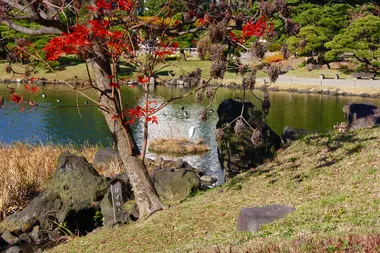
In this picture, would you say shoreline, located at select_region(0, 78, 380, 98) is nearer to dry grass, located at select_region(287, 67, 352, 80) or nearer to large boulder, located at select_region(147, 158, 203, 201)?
dry grass, located at select_region(287, 67, 352, 80)

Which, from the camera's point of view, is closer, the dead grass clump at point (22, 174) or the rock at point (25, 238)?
the rock at point (25, 238)

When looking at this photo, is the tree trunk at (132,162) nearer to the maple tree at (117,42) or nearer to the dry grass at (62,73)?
the maple tree at (117,42)

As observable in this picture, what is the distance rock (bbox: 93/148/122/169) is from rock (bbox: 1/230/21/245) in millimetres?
3932

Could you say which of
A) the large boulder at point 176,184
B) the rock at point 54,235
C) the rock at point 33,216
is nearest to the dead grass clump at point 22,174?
the rock at point 33,216

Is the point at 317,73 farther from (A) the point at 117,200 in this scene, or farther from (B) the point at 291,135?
(A) the point at 117,200

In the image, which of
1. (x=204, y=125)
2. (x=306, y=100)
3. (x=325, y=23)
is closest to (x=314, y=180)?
(x=204, y=125)

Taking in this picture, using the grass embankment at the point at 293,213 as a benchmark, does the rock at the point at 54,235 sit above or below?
below

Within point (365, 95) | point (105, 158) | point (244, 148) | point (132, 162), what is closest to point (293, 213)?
point (132, 162)

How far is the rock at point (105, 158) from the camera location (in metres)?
13.3

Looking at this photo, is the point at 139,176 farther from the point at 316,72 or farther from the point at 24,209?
the point at 316,72

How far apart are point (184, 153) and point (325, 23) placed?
27052 mm

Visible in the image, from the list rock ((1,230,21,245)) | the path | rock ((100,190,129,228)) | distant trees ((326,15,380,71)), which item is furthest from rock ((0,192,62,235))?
distant trees ((326,15,380,71))

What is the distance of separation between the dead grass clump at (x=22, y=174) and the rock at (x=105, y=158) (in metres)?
1.06

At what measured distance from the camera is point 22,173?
11625mm
